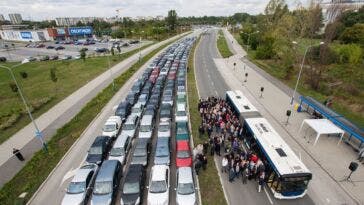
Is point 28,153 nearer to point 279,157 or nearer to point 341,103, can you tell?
point 279,157

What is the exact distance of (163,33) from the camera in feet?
352

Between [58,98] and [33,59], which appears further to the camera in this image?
[33,59]

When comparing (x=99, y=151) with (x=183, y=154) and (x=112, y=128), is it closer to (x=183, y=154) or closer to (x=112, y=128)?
(x=112, y=128)

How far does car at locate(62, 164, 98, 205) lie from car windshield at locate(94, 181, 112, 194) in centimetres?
Result: 80

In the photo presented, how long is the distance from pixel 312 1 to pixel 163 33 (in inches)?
3274

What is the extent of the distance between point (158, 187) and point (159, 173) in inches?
38.9

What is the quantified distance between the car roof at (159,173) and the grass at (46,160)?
8.27 meters

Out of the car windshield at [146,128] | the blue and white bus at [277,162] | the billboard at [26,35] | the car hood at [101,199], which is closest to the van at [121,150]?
the car windshield at [146,128]

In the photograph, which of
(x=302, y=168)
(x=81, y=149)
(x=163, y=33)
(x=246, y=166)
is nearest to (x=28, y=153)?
(x=81, y=149)

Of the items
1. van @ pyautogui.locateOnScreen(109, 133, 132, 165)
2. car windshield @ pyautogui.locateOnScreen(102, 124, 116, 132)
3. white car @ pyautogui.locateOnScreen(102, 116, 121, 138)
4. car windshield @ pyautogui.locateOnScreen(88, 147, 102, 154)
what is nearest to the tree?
white car @ pyautogui.locateOnScreen(102, 116, 121, 138)

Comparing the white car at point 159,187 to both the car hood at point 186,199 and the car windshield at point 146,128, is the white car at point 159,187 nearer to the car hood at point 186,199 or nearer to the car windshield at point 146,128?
the car hood at point 186,199

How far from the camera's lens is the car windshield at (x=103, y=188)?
13352 millimetres

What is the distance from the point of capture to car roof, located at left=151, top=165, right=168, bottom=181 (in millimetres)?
14047

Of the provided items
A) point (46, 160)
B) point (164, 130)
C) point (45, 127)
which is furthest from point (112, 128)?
point (45, 127)
